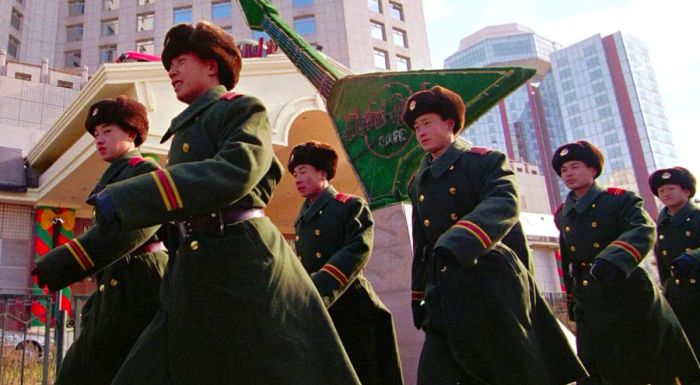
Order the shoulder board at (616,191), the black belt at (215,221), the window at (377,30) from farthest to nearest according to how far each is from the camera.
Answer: the window at (377,30), the shoulder board at (616,191), the black belt at (215,221)

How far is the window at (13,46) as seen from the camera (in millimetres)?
34875

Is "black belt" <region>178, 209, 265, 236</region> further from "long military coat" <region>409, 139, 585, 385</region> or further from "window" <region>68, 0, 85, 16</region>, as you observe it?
"window" <region>68, 0, 85, 16</region>

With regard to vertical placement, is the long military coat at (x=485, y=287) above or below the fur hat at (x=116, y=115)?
below

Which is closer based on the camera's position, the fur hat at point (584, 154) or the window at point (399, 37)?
the fur hat at point (584, 154)

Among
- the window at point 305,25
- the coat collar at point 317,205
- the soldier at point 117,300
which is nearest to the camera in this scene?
the soldier at point 117,300

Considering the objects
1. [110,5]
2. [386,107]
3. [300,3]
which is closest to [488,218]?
[386,107]

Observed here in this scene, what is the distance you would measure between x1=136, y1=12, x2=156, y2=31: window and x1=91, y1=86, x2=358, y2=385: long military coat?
37.9 meters

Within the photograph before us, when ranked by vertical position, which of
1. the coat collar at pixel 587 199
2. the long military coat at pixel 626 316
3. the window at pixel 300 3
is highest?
the window at pixel 300 3

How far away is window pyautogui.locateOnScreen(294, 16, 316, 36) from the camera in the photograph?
33875 millimetres

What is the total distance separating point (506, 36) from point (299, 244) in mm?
→ 109364

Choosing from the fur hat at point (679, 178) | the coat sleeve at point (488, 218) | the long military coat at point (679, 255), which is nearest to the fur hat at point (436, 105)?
→ the coat sleeve at point (488, 218)

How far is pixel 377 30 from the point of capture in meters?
35.1

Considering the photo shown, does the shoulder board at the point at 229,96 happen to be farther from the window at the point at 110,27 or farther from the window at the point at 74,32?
the window at the point at 74,32

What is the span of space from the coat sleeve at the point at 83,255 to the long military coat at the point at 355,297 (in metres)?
1.29
